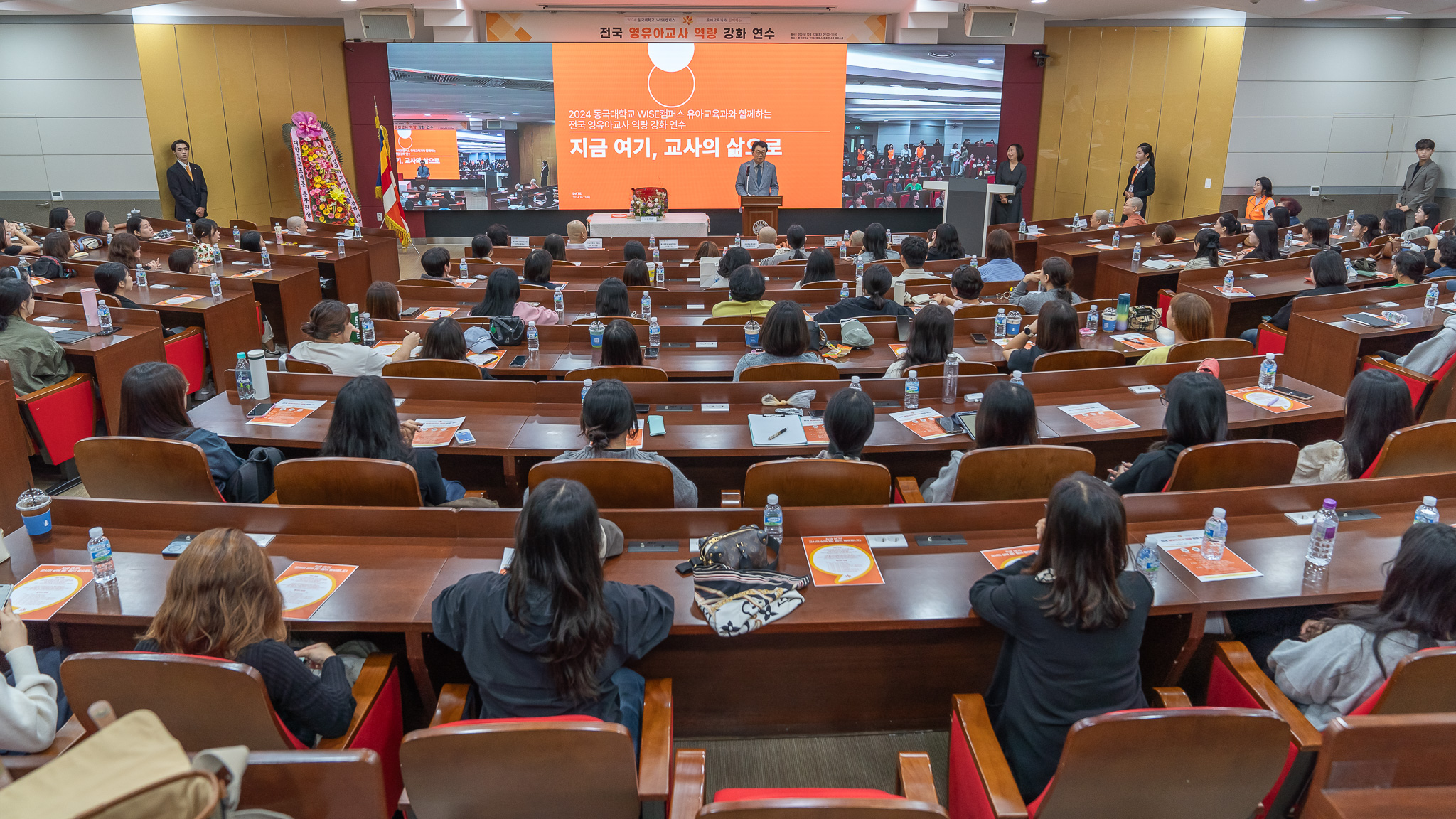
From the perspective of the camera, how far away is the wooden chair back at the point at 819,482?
3135 millimetres

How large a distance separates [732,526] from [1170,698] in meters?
1.35

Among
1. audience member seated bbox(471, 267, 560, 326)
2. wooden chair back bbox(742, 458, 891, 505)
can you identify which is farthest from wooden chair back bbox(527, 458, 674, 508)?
audience member seated bbox(471, 267, 560, 326)

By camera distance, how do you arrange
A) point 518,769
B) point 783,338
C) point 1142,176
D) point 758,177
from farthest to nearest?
1. point 1142,176
2. point 758,177
3. point 783,338
4. point 518,769

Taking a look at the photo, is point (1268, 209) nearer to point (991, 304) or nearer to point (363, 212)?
point (991, 304)

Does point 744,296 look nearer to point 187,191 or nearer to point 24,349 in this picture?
point 24,349

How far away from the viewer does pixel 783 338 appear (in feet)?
15.3

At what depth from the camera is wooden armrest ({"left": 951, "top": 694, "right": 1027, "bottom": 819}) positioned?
1.97m

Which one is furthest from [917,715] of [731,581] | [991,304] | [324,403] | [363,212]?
[363,212]

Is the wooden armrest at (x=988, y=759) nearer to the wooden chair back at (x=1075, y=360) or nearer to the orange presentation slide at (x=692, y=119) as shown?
the wooden chair back at (x=1075, y=360)

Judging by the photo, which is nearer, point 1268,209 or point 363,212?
point 1268,209

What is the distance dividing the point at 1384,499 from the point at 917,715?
1843 mm

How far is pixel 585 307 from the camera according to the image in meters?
6.97

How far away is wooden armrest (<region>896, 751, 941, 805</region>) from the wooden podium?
9.43 m

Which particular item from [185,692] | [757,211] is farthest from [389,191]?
[185,692]
